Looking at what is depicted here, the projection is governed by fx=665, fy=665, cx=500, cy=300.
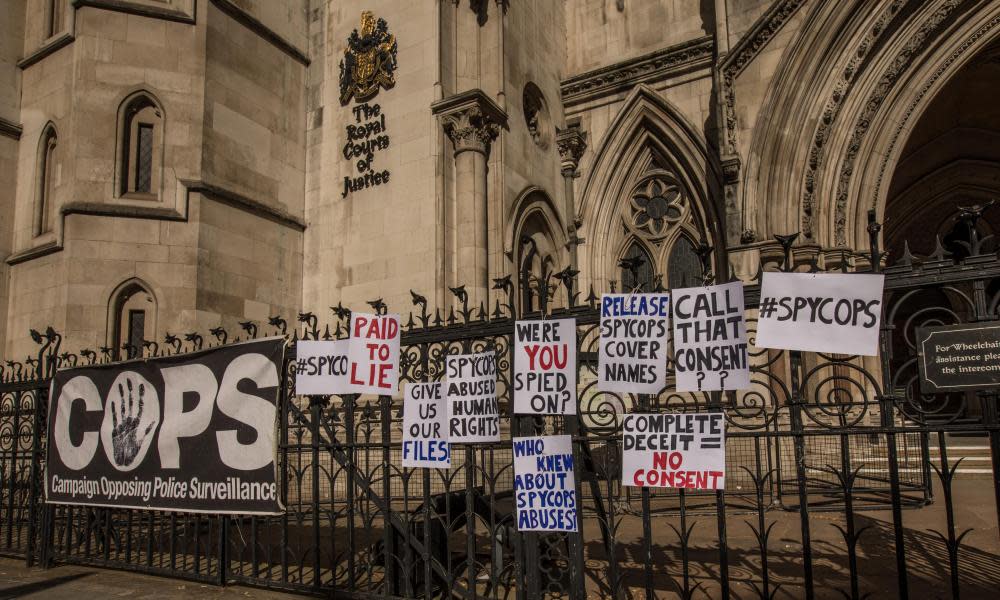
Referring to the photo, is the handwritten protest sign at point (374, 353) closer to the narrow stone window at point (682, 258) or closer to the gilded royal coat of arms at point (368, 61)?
the gilded royal coat of arms at point (368, 61)

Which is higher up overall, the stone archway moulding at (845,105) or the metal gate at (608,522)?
the stone archway moulding at (845,105)

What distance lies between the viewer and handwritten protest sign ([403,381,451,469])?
5707 millimetres

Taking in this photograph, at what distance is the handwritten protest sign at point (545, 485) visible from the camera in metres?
5.08

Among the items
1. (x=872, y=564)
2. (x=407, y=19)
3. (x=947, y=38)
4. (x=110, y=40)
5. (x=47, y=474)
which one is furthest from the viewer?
(x=407, y=19)

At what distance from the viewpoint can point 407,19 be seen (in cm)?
1387

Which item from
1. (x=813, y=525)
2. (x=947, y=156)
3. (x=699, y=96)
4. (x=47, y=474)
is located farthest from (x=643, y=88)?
(x=47, y=474)

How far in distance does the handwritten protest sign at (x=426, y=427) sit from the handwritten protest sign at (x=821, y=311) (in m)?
2.65

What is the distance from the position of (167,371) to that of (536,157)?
34.7 feet

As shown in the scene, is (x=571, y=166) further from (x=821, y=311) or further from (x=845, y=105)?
(x=821, y=311)

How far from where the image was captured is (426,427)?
5.79 meters

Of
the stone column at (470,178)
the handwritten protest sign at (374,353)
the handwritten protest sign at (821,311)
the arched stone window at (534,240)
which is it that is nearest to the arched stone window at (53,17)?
the stone column at (470,178)

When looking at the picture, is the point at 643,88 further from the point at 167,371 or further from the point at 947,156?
the point at 167,371

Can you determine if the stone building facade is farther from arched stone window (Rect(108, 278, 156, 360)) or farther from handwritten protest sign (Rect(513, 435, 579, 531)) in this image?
handwritten protest sign (Rect(513, 435, 579, 531))

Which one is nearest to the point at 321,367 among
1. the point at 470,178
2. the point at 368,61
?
the point at 470,178
